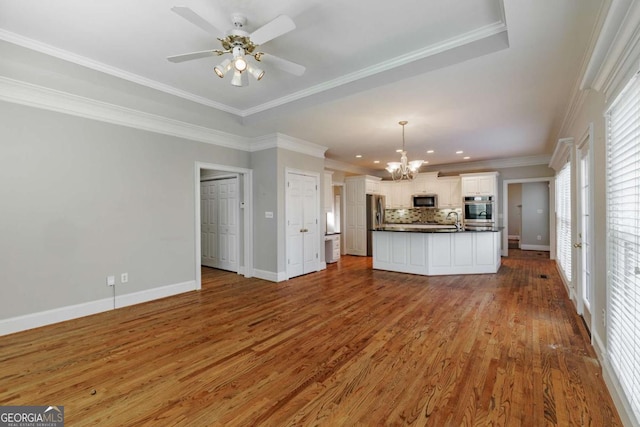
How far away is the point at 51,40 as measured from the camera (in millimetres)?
2643

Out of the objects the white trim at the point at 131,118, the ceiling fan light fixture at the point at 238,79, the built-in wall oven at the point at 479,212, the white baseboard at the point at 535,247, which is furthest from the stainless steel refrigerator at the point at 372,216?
the ceiling fan light fixture at the point at 238,79

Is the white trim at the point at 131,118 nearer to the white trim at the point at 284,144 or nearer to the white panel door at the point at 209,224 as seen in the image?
the white trim at the point at 284,144

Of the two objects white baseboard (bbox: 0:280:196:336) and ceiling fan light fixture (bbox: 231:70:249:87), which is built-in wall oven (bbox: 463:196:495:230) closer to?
ceiling fan light fixture (bbox: 231:70:249:87)

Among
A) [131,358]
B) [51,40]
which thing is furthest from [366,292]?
[51,40]

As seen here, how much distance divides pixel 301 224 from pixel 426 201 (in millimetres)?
4598

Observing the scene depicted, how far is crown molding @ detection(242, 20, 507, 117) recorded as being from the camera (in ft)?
8.39

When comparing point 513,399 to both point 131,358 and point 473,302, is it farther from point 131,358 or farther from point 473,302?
point 131,358

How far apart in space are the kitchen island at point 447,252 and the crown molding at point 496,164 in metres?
3.07

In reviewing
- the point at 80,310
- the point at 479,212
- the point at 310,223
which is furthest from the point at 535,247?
the point at 80,310

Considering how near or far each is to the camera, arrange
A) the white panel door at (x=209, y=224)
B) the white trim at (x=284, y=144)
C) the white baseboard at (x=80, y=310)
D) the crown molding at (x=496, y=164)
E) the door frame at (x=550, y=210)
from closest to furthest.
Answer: the white baseboard at (x=80, y=310), the white trim at (x=284, y=144), the white panel door at (x=209, y=224), the door frame at (x=550, y=210), the crown molding at (x=496, y=164)

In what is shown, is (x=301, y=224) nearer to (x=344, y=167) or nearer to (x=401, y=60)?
(x=344, y=167)

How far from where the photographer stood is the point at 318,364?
2.46 metres

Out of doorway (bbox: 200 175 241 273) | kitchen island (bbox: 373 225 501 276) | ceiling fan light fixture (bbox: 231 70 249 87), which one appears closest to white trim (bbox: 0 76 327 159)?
doorway (bbox: 200 175 241 273)

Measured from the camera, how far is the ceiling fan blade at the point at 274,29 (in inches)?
78.2
